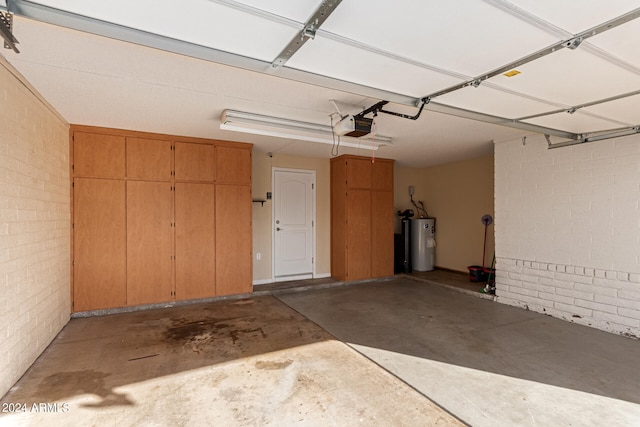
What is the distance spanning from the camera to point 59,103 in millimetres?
3271

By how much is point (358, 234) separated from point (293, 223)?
1266mm

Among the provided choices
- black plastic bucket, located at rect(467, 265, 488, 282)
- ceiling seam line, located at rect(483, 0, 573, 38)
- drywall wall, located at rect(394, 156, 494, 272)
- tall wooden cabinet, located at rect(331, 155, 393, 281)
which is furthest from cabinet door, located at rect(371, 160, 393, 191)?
ceiling seam line, located at rect(483, 0, 573, 38)

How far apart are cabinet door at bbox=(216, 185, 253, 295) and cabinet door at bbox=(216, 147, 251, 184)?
11 centimetres

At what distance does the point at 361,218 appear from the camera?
6.15 m

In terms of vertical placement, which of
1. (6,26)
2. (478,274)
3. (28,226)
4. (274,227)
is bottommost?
(478,274)

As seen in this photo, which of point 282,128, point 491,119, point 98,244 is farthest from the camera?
point 98,244

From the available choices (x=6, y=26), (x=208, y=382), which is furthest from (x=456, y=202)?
(x=6, y=26)

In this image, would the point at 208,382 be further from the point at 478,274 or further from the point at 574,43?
the point at 478,274

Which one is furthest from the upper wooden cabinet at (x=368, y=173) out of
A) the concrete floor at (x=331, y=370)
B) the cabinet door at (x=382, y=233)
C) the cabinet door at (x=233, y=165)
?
the concrete floor at (x=331, y=370)

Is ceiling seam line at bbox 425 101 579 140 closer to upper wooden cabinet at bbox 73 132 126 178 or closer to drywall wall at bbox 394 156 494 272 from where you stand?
drywall wall at bbox 394 156 494 272

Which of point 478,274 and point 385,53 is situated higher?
point 385,53

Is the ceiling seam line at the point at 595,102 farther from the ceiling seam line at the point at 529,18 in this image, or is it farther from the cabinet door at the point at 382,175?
the cabinet door at the point at 382,175

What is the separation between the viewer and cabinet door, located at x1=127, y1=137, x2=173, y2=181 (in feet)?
14.3

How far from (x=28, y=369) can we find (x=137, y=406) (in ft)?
4.24
